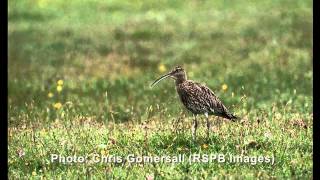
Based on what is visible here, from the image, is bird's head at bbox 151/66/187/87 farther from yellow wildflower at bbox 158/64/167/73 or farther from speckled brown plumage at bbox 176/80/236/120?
yellow wildflower at bbox 158/64/167/73

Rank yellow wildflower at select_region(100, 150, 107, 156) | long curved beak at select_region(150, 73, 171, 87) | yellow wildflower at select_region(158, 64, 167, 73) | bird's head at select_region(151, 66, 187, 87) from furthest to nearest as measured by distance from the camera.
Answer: yellow wildflower at select_region(158, 64, 167, 73)
long curved beak at select_region(150, 73, 171, 87)
bird's head at select_region(151, 66, 187, 87)
yellow wildflower at select_region(100, 150, 107, 156)

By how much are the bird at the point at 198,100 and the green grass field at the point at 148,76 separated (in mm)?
300

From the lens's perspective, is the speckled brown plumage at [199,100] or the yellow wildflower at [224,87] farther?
the yellow wildflower at [224,87]

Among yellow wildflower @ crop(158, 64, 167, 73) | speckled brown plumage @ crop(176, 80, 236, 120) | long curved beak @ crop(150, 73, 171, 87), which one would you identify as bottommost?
speckled brown plumage @ crop(176, 80, 236, 120)

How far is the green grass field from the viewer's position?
12742 millimetres

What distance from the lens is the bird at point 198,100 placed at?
12805mm

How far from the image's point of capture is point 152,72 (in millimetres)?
15406

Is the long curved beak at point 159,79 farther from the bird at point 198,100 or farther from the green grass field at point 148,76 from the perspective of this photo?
the bird at point 198,100

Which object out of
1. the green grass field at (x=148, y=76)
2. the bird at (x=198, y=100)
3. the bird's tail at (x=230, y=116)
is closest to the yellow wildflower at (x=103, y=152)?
the green grass field at (x=148, y=76)

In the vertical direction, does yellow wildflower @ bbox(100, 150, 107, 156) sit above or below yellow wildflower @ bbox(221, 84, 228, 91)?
below

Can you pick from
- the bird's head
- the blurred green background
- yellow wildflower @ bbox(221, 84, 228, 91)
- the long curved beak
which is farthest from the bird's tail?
the blurred green background

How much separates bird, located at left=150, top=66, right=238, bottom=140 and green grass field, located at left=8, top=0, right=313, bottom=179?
0.98ft

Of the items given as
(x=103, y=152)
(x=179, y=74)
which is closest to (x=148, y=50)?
(x=179, y=74)

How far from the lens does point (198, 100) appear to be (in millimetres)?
12789
